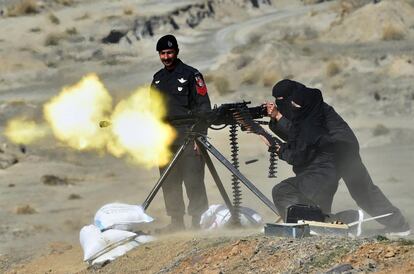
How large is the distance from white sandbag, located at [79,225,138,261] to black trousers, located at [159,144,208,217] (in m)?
0.64

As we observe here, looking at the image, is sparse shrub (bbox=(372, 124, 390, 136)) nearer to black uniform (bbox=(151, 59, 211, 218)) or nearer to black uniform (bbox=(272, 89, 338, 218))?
black uniform (bbox=(151, 59, 211, 218))

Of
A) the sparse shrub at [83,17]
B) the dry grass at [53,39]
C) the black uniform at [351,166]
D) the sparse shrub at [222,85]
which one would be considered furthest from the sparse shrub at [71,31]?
the black uniform at [351,166]

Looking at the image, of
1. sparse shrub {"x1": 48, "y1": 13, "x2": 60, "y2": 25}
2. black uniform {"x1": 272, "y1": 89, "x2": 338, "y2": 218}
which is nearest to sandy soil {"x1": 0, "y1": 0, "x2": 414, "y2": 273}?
sparse shrub {"x1": 48, "y1": 13, "x2": 60, "y2": 25}

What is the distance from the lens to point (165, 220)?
1404cm

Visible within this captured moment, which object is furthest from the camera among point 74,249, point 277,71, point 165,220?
point 277,71

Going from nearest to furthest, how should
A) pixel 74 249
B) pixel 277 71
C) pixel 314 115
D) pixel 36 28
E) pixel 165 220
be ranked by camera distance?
pixel 314 115
pixel 74 249
pixel 165 220
pixel 277 71
pixel 36 28

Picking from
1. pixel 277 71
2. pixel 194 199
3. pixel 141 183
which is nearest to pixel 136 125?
pixel 194 199

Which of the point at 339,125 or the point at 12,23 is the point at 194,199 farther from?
the point at 12,23

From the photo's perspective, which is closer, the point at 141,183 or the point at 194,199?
the point at 194,199

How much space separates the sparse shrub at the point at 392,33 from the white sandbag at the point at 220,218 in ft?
83.5

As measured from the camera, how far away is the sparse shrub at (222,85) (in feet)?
95.3

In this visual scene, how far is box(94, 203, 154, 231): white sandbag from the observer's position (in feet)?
30.6

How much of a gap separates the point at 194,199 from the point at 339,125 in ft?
5.88

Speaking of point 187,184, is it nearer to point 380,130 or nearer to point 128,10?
point 380,130
